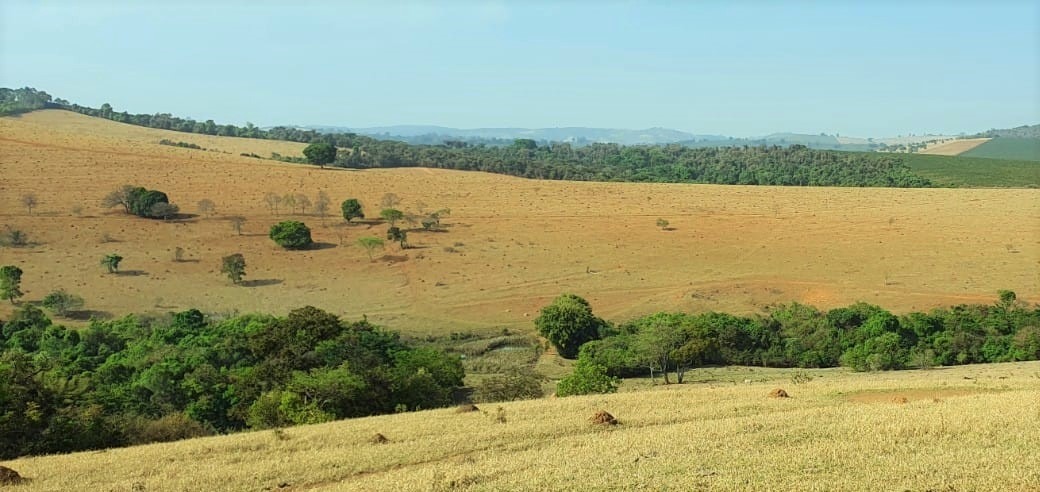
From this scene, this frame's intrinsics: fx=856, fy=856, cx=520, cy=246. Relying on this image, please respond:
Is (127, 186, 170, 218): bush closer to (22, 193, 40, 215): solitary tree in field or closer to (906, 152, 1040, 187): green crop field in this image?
(22, 193, 40, 215): solitary tree in field

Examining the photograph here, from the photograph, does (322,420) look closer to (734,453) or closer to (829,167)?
(734,453)

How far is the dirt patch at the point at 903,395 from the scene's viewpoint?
854 inches

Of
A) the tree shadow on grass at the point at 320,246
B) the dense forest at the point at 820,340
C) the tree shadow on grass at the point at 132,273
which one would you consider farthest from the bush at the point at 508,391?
the tree shadow on grass at the point at 320,246

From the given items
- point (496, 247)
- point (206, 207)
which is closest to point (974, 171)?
point (496, 247)

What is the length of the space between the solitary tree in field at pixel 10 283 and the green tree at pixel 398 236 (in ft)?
83.9

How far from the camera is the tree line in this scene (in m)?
39.8

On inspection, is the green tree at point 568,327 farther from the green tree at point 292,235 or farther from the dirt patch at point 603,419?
the dirt patch at point 603,419

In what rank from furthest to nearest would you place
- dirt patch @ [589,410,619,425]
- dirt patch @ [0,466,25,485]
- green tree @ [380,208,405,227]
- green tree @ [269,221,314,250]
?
green tree @ [380,208,405,227], green tree @ [269,221,314,250], dirt patch @ [589,410,619,425], dirt patch @ [0,466,25,485]

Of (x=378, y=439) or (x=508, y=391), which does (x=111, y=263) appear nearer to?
(x=508, y=391)

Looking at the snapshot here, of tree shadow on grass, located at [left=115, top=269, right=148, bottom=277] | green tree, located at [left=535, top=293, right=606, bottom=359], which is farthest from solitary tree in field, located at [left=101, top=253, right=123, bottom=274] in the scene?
green tree, located at [left=535, top=293, right=606, bottom=359]

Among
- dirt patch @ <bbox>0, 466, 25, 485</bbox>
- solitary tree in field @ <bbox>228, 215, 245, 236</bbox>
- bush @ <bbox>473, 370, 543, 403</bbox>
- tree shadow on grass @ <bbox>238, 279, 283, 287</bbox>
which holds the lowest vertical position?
tree shadow on grass @ <bbox>238, 279, 283, 287</bbox>

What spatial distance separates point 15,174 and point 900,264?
246ft

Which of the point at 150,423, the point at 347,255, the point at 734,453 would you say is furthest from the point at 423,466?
the point at 347,255

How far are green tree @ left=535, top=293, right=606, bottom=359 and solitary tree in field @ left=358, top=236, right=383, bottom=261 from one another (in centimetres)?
2036
